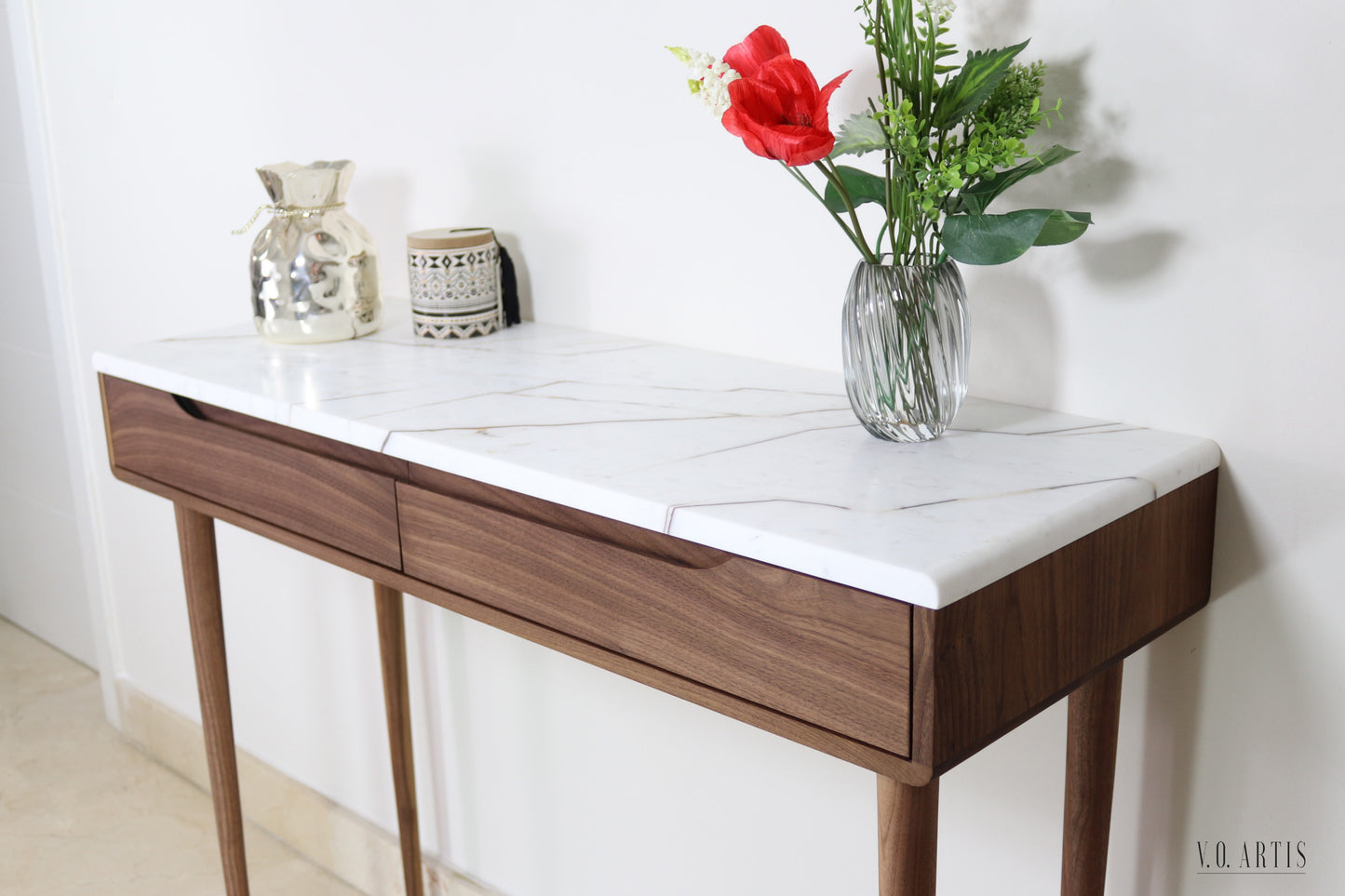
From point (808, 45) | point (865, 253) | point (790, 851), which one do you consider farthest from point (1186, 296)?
point (790, 851)

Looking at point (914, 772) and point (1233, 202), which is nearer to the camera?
point (914, 772)

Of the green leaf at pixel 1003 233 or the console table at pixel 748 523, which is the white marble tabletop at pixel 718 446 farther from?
the green leaf at pixel 1003 233

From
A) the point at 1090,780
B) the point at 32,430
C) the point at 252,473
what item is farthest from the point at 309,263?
the point at 32,430

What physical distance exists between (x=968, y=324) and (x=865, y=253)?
95 millimetres

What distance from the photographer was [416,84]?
1.46 metres

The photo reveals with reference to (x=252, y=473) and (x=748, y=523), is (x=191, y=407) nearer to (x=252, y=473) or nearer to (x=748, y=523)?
(x=252, y=473)

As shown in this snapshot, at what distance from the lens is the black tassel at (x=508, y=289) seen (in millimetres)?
1380

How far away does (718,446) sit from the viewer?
0.95m

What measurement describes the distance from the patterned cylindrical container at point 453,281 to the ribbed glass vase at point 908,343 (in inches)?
20.8

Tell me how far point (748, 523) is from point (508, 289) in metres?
0.70

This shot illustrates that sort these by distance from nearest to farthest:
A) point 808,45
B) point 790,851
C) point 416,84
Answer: point 808,45, point 790,851, point 416,84

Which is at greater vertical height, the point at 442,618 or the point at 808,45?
the point at 808,45

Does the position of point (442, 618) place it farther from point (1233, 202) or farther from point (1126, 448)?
point (1233, 202)

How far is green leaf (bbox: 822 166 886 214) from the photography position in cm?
96
